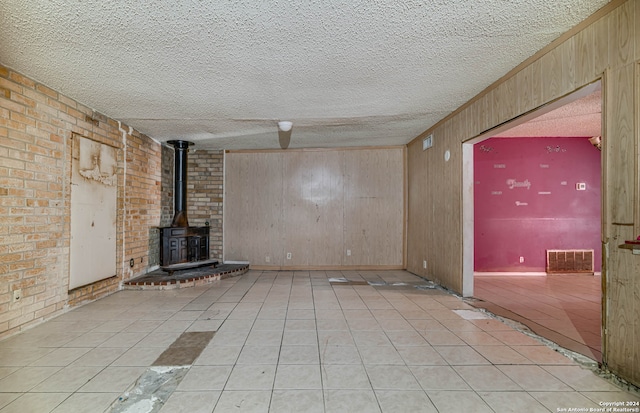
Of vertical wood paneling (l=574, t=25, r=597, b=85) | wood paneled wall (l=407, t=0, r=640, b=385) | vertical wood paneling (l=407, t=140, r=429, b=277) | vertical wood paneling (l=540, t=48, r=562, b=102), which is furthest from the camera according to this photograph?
vertical wood paneling (l=407, t=140, r=429, b=277)

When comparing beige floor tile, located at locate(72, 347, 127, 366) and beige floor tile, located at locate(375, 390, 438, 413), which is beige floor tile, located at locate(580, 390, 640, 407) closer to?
beige floor tile, located at locate(375, 390, 438, 413)

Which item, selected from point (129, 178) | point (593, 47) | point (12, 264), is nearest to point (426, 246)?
point (593, 47)

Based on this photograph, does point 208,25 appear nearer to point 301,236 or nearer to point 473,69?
point 473,69

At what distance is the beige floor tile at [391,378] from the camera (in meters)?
2.01

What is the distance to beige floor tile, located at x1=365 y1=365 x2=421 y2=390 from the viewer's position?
2.01 metres

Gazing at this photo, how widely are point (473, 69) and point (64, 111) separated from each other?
4.54 m

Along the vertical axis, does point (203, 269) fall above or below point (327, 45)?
below

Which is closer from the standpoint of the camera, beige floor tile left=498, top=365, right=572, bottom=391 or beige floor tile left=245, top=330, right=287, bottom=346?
beige floor tile left=498, top=365, right=572, bottom=391

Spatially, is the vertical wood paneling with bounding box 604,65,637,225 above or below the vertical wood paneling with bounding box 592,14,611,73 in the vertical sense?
below

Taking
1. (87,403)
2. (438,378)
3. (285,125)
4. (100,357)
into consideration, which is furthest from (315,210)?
(87,403)

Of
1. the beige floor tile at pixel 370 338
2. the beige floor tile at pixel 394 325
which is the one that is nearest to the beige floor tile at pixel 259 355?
the beige floor tile at pixel 370 338

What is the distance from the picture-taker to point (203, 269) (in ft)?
18.7

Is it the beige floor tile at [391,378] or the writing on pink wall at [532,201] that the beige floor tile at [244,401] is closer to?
the beige floor tile at [391,378]

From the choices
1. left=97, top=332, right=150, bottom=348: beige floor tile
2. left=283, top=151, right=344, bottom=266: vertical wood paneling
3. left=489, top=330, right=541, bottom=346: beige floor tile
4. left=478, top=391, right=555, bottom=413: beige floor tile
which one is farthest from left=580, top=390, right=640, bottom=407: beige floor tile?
left=283, top=151, right=344, bottom=266: vertical wood paneling
